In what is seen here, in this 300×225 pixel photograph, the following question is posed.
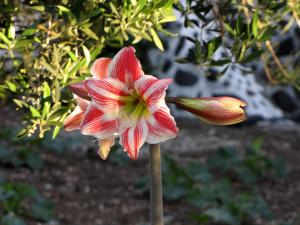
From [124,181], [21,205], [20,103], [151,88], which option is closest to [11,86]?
[20,103]

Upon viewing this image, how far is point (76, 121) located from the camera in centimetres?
190

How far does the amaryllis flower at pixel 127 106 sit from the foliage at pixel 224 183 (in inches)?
105

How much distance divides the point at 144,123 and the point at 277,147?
14.4 ft

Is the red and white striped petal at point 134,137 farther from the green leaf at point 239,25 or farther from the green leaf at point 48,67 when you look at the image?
the green leaf at point 239,25

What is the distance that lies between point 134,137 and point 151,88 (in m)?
0.10

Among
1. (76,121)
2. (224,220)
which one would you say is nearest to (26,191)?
(224,220)

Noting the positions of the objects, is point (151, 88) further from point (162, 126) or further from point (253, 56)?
point (253, 56)

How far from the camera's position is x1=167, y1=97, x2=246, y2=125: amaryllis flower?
Result: 1.72 metres

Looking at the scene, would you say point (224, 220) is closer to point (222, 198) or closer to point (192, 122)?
point (222, 198)

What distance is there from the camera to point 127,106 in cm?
178

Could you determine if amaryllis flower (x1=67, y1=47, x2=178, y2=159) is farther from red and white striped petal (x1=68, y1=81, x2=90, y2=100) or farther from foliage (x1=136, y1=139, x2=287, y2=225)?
foliage (x1=136, y1=139, x2=287, y2=225)

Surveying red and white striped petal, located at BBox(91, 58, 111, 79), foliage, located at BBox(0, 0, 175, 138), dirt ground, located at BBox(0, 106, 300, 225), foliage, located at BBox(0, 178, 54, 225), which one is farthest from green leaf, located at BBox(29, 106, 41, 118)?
dirt ground, located at BBox(0, 106, 300, 225)

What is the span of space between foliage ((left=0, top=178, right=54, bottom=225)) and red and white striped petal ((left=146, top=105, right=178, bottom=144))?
263 cm

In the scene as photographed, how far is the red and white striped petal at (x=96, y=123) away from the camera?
1748 millimetres
